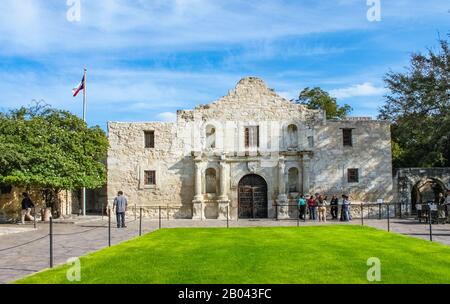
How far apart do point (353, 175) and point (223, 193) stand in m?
8.02

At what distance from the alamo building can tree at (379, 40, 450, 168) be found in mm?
Answer: 2580

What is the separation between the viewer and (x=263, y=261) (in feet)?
38.8

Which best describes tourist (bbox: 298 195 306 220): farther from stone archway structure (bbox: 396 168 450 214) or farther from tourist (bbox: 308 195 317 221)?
stone archway structure (bbox: 396 168 450 214)

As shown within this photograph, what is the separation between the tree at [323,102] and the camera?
50.4m

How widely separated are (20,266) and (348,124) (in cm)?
2456

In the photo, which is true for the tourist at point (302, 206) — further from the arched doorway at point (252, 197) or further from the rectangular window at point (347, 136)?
the rectangular window at point (347, 136)

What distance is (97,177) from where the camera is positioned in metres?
29.4

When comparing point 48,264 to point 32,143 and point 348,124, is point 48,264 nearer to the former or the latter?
point 32,143

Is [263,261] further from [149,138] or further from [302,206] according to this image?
[149,138]

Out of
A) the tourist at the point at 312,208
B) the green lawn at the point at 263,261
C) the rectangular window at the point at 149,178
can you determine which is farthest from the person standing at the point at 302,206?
the green lawn at the point at 263,261

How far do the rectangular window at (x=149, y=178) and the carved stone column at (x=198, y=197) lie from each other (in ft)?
8.97

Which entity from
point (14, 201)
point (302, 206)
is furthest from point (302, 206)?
point (14, 201)

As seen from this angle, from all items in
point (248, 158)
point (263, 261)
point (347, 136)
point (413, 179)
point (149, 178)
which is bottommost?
point (263, 261)
